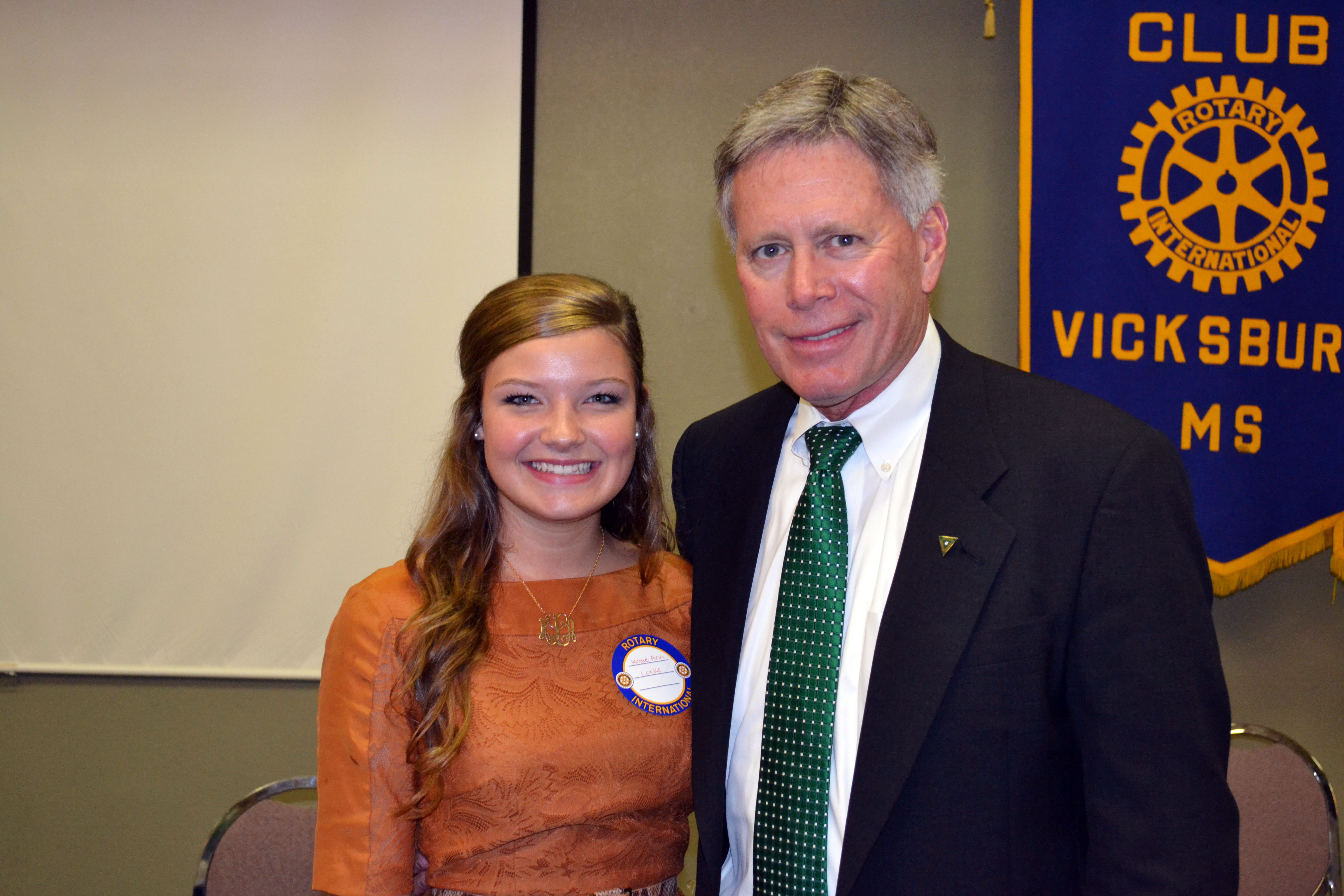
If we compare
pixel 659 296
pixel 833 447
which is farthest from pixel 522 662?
pixel 659 296

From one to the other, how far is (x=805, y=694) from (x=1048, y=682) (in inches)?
12.7

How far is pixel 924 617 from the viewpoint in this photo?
4.45ft

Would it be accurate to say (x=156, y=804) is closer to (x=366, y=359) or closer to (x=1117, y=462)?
(x=366, y=359)

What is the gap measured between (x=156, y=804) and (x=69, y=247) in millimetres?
1761

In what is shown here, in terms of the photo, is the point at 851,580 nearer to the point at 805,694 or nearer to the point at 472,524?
the point at 805,694

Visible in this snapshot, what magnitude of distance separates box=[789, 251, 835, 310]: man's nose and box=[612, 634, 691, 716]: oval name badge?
69cm

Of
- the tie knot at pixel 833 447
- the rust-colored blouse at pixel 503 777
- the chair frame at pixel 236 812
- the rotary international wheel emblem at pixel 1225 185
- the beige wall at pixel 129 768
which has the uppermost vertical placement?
the rotary international wheel emblem at pixel 1225 185

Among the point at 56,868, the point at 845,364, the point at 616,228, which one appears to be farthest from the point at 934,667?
the point at 56,868

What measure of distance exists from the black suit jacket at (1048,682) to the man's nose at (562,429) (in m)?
0.59

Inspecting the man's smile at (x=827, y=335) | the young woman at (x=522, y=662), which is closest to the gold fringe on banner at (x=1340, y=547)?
the young woman at (x=522, y=662)

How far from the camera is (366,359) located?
3.12 meters

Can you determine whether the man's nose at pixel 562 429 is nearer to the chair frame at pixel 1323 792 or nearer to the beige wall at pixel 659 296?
the beige wall at pixel 659 296

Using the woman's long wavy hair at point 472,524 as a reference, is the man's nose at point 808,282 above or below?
above

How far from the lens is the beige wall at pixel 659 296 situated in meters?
3.13
